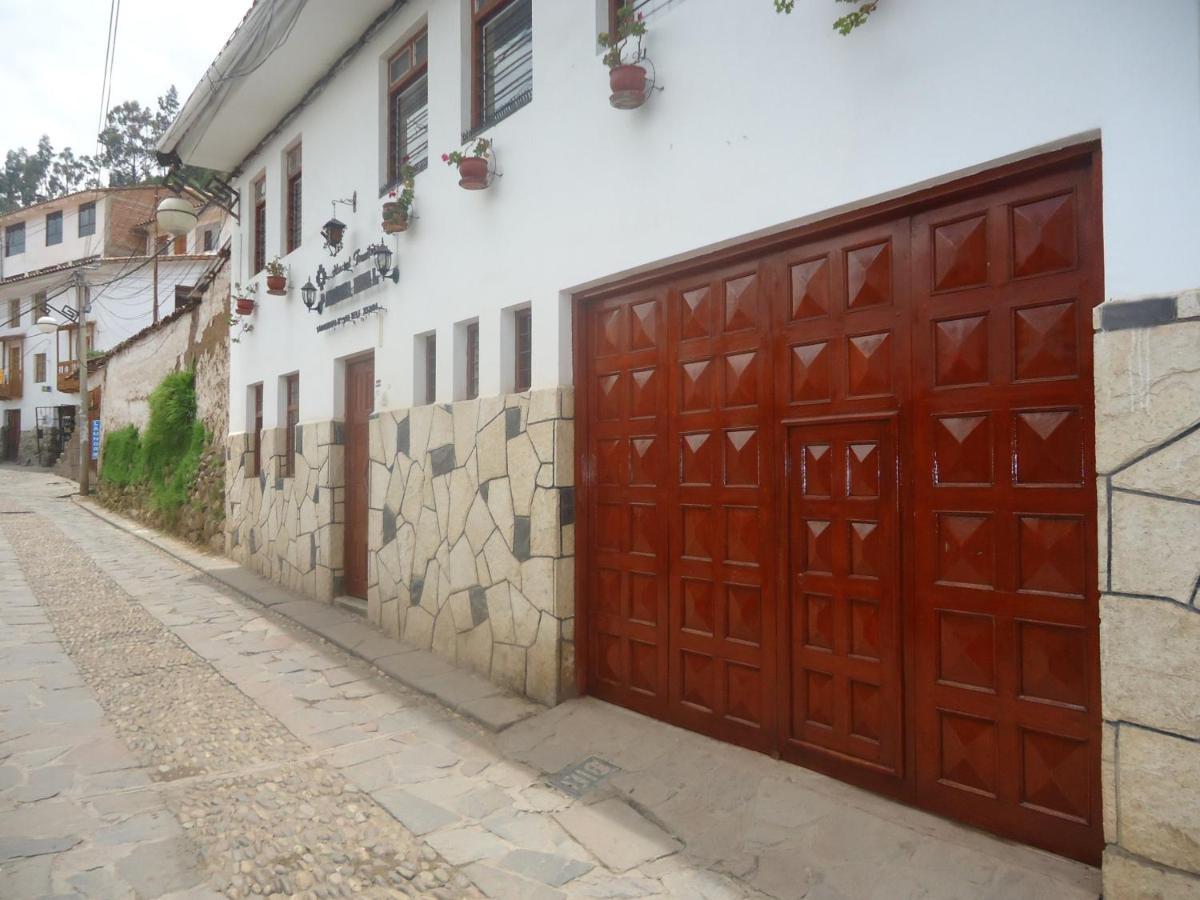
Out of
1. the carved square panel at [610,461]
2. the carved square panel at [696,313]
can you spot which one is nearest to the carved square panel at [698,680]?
the carved square panel at [610,461]

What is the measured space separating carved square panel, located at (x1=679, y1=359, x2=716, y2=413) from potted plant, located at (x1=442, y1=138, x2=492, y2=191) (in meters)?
2.17

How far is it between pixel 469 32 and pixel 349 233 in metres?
2.44

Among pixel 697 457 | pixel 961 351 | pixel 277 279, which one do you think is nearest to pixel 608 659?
pixel 697 457

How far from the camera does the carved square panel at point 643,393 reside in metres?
4.12

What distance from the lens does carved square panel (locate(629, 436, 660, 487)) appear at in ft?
13.5

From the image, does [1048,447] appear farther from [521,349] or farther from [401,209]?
[401,209]

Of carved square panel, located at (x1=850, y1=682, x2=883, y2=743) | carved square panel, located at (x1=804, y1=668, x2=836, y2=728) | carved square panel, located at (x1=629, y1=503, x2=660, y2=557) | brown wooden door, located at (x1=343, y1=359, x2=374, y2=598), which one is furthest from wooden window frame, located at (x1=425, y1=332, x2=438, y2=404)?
carved square panel, located at (x1=850, y1=682, x2=883, y2=743)

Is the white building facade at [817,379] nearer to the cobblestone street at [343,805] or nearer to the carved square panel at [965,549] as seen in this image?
the carved square panel at [965,549]

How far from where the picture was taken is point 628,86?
384 cm

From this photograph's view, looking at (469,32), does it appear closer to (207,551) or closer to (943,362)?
(943,362)

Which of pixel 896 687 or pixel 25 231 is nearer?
pixel 896 687

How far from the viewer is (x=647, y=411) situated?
13.6 ft

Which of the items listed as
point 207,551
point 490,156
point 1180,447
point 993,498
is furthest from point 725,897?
point 207,551

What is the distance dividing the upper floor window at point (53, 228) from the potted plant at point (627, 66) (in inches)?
1466
